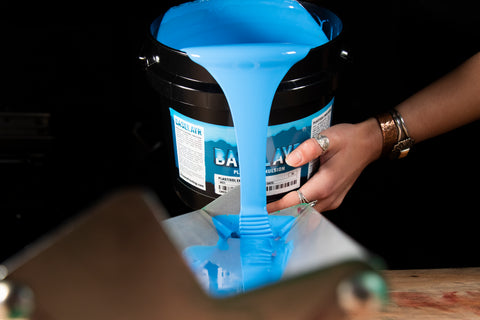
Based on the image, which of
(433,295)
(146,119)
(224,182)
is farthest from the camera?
(146,119)

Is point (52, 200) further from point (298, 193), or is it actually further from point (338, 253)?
point (338, 253)

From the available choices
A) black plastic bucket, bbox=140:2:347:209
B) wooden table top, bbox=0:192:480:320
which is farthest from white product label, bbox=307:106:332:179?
wooden table top, bbox=0:192:480:320

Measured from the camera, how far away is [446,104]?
0.73 m

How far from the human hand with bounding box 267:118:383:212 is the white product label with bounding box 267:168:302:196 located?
1cm

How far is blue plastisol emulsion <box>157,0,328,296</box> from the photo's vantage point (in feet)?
1.48

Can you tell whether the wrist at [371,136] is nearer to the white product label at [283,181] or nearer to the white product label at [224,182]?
the white product label at [283,181]

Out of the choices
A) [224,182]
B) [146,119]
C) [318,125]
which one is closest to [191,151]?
[224,182]

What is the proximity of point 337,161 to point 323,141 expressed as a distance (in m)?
0.08

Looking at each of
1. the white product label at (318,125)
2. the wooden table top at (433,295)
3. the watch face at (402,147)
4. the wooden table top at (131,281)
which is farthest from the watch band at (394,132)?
the wooden table top at (131,281)

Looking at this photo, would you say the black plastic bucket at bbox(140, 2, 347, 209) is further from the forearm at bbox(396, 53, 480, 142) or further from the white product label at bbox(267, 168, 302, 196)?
the forearm at bbox(396, 53, 480, 142)

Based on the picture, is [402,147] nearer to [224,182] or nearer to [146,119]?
[224,182]

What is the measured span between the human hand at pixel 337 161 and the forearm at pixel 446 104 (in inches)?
2.7

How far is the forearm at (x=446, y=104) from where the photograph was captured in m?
0.71

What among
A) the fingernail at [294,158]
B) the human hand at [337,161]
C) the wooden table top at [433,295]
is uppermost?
the fingernail at [294,158]
